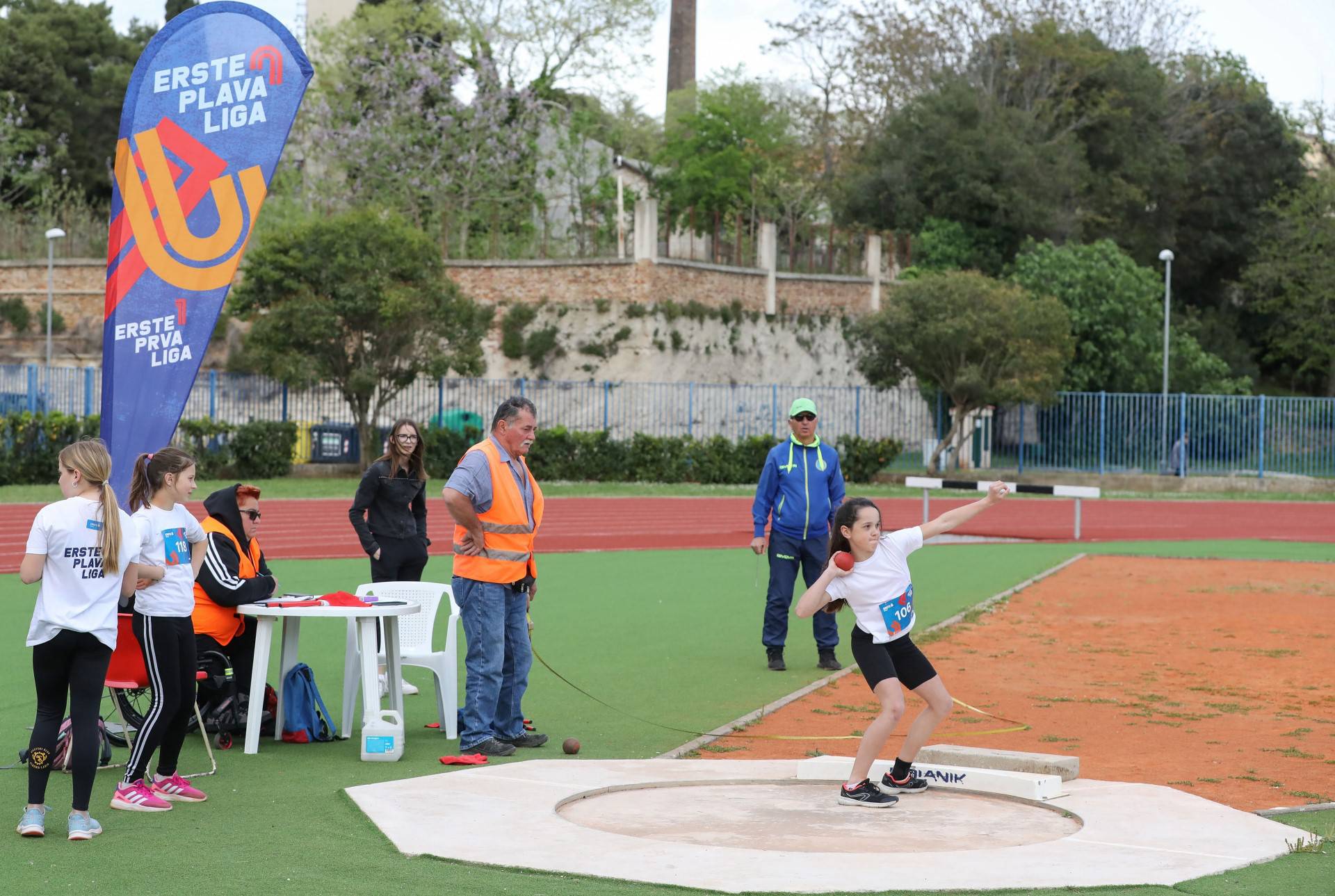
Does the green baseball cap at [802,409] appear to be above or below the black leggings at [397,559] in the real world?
above

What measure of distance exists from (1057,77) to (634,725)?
4305 centimetres

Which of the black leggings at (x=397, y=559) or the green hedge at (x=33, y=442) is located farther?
the green hedge at (x=33, y=442)

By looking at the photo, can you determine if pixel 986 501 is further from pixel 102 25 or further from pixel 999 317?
pixel 102 25

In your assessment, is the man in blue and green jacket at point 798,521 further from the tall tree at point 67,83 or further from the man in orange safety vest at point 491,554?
the tall tree at point 67,83

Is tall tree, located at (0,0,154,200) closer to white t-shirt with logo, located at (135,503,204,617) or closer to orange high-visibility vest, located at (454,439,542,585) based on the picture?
orange high-visibility vest, located at (454,439,542,585)

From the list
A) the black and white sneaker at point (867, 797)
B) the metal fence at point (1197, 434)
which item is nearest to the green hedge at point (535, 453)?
the metal fence at point (1197, 434)

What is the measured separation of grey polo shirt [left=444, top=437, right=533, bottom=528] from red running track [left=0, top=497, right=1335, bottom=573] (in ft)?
34.8

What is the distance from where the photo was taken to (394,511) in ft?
34.2

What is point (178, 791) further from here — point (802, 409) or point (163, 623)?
point (802, 409)

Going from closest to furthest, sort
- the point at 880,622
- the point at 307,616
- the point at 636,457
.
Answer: the point at 880,622 < the point at 307,616 < the point at 636,457

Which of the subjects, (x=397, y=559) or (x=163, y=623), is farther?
(x=397, y=559)

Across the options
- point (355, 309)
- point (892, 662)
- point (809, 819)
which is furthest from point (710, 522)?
point (809, 819)

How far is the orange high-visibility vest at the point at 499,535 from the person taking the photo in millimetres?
8258

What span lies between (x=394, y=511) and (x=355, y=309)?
72.1ft
